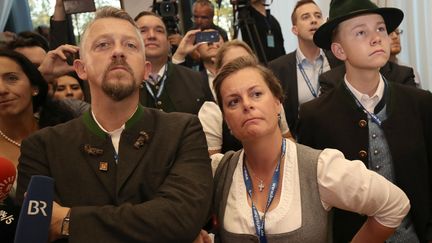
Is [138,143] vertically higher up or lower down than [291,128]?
higher up

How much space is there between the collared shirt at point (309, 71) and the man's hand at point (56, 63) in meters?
1.43

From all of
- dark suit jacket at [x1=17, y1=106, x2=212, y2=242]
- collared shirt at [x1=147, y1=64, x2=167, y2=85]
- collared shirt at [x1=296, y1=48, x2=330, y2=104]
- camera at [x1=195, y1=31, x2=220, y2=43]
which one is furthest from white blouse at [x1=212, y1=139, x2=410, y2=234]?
camera at [x1=195, y1=31, x2=220, y2=43]

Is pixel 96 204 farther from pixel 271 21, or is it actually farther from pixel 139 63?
pixel 271 21

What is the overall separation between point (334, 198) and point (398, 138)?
47 cm

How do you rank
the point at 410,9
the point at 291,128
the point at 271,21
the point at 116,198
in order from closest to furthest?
the point at 116,198, the point at 291,128, the point at 271,21, the point at 410,9

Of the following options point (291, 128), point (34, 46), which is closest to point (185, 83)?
point (291, 128)

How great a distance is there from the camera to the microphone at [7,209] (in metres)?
1.32

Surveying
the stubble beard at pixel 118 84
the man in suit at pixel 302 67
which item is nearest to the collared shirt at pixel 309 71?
the man in suit at pixel 302 67

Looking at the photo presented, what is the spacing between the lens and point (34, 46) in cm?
309

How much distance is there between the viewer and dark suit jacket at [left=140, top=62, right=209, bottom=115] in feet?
9.30

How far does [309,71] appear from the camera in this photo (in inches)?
135

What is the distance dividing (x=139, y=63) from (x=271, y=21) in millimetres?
2753

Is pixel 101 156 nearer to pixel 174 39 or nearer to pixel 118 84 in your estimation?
pixel 118 84

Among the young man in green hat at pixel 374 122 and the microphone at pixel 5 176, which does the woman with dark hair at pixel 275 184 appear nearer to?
the young man in green hat at pixel 374 122
